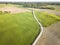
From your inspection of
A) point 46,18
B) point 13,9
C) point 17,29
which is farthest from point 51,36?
point 13,9

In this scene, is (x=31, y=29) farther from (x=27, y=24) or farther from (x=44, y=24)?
(x=44, y=24)

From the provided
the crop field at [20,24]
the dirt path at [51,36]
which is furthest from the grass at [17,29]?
the dirt path at [51,36]

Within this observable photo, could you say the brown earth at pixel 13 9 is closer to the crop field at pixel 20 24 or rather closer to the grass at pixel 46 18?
the crop field at pixel 20 24

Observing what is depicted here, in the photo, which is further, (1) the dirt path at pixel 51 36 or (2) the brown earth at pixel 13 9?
(2) the brown earth at pixel 13 9

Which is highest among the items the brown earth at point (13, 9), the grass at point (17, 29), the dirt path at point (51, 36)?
the brown earth at point (13, 9)

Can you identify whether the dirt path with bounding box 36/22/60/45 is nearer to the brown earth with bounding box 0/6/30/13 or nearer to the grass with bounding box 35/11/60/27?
the grass with bounding box 35/11/60/27

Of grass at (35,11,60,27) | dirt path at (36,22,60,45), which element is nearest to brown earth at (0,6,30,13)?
grass at (35,11,60,27)
